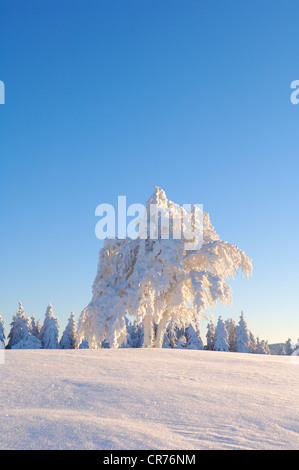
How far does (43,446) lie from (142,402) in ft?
5.98

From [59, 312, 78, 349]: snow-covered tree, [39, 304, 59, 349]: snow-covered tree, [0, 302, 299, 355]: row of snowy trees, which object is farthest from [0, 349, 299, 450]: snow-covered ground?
[59, 312, 78, 349]: snow-covered tree

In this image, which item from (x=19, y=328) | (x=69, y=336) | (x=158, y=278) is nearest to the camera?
(x=158, y=278)

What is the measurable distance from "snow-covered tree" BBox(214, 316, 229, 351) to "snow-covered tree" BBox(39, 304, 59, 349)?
25290 millimetres

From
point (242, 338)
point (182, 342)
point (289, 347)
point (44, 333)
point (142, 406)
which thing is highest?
point (142, 406)

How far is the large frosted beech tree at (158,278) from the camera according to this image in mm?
Answer: 18109

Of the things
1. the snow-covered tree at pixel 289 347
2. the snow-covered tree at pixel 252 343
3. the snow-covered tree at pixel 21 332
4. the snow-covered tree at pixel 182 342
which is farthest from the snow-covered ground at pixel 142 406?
the snow-covered tree at pixel 289 347

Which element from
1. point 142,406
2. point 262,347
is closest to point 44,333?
point 262,347

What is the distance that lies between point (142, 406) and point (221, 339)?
5515cm

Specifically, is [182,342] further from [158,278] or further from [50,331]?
[158,278]

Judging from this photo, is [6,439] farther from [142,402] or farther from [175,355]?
[175,355]

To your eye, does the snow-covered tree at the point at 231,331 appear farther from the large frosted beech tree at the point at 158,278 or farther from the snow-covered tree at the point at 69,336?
the large frosted beech tree at the point at 158,278

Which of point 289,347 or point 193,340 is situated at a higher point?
point 193,340

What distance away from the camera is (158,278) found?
1831 cm

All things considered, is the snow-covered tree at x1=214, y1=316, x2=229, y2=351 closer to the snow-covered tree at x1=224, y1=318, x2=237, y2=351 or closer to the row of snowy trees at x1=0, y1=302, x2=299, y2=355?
the row of snowy trees at x1=0, y1=302, x2=299, y2=355
